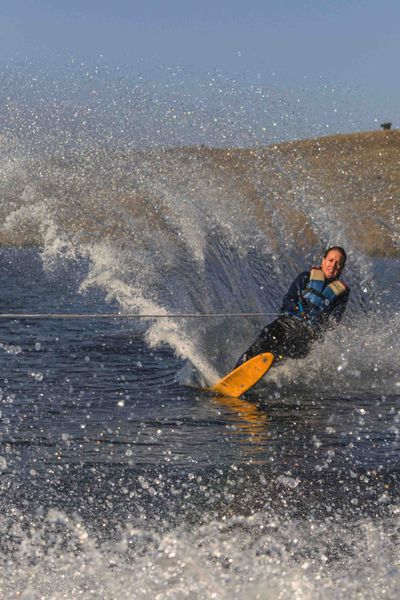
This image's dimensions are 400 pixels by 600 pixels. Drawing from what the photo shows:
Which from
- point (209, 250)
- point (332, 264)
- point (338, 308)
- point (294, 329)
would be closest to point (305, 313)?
point (294, 329)

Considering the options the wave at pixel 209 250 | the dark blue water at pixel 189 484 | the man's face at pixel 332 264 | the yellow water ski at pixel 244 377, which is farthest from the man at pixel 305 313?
the wave at pixel 209 250

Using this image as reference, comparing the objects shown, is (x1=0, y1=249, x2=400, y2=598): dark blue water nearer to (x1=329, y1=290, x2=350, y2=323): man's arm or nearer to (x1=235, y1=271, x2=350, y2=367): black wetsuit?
(x1=235, y1=271, x2=350, y2=367): black wetsuit

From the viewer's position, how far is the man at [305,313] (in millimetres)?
8242

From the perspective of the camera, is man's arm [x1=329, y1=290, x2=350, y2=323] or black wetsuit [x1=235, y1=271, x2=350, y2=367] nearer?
black wetsuit [x1=235, y1=271, x2=350, y2=367]

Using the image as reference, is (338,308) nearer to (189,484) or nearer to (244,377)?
(244,377)

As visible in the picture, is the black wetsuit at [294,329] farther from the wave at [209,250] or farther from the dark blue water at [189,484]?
the wave at [209,250]

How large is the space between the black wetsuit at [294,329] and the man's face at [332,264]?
76 mm

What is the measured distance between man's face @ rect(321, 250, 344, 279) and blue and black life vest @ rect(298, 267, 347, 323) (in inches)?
2.6

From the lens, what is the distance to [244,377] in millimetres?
7992

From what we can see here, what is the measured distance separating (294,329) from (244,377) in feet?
2.27

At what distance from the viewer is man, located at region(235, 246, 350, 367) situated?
27.0ft

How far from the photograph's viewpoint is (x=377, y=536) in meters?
4.26

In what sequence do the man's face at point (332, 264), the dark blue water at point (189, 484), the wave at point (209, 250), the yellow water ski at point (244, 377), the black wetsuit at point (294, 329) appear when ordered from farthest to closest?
the wave at point (209, 250) → the man's face at point (332, 264) → the black wetsuit at point (294, 329) → the yellow water ski at point (244, 377) → the dark blue water at point (189, 484)

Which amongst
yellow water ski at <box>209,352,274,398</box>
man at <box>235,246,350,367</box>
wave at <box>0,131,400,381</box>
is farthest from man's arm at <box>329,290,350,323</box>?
yellow water ski at <box>209,352,274,398</box>
